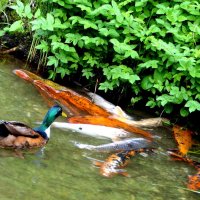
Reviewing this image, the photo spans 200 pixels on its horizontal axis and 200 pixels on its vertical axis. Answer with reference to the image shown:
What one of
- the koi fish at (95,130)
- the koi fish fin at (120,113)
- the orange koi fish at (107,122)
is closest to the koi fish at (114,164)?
the koi fish at (95,130)

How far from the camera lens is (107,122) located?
264 inches

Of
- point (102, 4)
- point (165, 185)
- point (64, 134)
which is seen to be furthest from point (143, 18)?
point (165, 185)

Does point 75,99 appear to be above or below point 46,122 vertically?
above

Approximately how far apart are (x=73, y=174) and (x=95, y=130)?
1.30 meters

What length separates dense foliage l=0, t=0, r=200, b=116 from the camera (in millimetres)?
6770

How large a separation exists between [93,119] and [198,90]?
4.93 feet

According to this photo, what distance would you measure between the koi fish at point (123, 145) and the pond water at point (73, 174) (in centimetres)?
13

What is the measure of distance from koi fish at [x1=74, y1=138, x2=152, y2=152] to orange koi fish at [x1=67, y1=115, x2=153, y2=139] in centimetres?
28

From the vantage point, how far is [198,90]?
21.9 feet

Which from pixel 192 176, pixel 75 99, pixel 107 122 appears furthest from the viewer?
pixel 75 99

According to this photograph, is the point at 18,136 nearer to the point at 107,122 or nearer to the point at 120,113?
the point at 107,122

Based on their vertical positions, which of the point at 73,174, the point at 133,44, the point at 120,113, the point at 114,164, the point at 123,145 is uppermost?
the point at 133,44

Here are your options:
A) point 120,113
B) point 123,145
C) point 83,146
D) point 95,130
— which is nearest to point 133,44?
point 120,113

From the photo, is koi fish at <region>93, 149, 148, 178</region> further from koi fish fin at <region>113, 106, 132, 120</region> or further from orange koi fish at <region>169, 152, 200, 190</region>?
koi fish fin at <region>113, 106, 132, 120</region>
